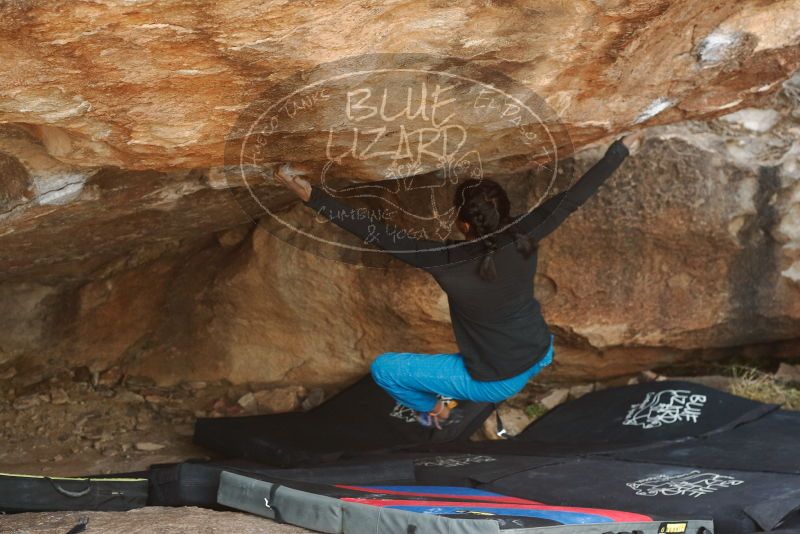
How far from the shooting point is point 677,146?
423cm

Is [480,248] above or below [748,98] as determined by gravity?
below

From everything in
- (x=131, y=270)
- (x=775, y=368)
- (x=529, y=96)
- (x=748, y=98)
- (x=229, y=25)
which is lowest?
(x=775, y=368)

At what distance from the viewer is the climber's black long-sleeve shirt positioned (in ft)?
10.7

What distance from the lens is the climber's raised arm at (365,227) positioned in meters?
3.11

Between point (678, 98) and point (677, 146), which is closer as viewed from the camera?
point (678, 98)

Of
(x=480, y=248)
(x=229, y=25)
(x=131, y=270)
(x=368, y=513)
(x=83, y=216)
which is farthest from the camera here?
(x=131, y=270)

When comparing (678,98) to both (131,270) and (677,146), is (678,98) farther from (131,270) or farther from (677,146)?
(131,270)

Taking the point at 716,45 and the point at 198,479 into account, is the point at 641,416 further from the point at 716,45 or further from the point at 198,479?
the point at 198,479

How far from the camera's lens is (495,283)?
332 centimetres

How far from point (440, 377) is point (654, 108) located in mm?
1223

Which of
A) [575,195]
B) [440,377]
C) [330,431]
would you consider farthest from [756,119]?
[330,431]

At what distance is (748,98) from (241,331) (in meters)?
2.52

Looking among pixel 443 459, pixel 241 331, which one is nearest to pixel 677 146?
pixel 443 459

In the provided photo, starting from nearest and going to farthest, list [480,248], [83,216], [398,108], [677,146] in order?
[398,108] → [480,248] → [83,216] → [677,146]
